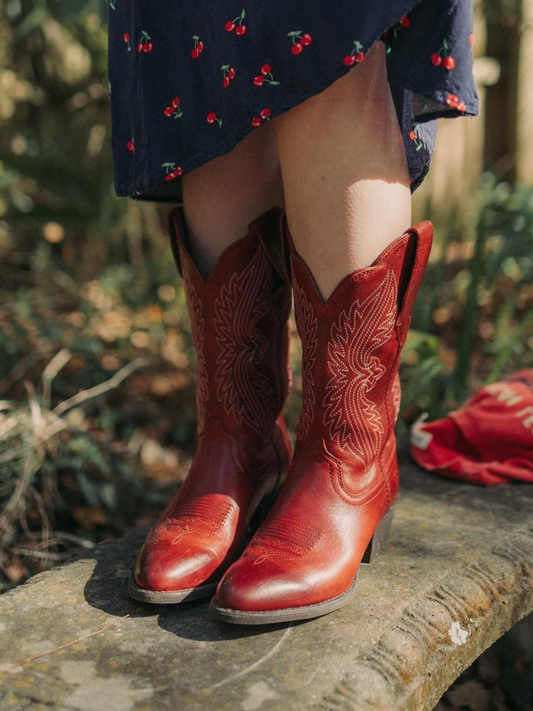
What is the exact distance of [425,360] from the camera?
180 centimetres

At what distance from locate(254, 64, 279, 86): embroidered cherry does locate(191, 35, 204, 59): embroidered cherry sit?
134 millimetres

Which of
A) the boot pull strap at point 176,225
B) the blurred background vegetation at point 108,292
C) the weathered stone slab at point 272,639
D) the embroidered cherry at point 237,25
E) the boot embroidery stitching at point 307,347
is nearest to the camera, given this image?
the weathered stone slab at point 272,639

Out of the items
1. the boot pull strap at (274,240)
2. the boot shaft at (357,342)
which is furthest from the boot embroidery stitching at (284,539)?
the boot pull strap at (274,240)

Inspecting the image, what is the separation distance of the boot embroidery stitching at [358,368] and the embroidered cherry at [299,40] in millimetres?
315

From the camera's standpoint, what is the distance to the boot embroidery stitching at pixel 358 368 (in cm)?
98

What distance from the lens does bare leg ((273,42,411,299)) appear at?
2.99ft

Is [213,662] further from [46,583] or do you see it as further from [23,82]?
[23,82]

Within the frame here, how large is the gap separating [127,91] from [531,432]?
1016 millimetres

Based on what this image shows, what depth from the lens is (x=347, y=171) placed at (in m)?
0.92

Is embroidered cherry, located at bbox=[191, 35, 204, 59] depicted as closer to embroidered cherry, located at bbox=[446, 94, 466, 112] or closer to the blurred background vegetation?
embroidered cherry, located at bbox=[446, 94, 466, 112]

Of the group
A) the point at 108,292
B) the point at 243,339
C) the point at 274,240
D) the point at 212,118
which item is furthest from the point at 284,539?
the point at 108,292

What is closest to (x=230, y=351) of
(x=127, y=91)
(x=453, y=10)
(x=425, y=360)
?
(x=127, y=91)

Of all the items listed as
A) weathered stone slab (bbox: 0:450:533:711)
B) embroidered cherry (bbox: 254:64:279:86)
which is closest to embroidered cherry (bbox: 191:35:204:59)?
embroidered cherry (bbox: 254:64:279:86)

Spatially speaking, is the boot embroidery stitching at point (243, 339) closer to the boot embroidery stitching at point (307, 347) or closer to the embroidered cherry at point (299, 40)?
the boot embroidery stitching at point (307, 347)
